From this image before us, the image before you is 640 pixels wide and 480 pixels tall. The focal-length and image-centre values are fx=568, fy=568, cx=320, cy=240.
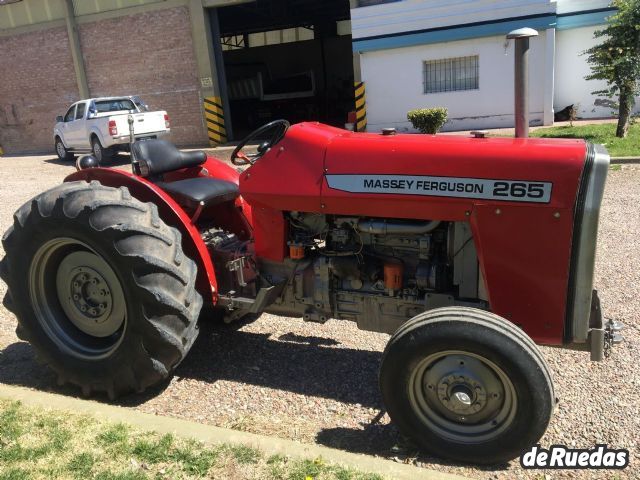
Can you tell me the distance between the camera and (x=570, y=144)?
280 cm

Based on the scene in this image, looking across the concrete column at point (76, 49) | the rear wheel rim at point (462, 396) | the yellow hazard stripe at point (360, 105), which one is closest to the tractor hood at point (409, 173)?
the rear wheel rim at point (462, 396)

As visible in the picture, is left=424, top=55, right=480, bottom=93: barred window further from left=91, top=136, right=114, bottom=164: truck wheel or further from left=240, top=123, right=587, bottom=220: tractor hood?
left=240, top=123, right=587, bottom=220: tractor hood

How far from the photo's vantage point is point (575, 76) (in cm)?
1557

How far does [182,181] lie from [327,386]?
1709mm

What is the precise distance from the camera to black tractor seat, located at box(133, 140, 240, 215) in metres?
3.74

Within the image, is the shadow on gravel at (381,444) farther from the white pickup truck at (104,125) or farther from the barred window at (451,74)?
the barred window at (451,74)

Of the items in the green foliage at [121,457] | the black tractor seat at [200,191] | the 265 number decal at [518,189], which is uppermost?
the 265 number decal at [518,189]

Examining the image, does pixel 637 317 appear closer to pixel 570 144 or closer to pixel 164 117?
pixel 570 144

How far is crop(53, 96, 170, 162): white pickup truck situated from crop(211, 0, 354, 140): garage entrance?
5593 mm

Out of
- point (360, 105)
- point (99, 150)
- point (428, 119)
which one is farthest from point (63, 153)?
point (428, 119)

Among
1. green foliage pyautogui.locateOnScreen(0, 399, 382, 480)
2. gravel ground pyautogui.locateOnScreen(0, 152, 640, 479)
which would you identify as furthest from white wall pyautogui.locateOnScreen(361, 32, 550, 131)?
green foliage pyautogui.locateOnScreen(0, 399, 382, 480)

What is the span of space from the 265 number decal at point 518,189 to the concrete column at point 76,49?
20488 mm

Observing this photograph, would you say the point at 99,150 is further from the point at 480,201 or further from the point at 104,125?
the point at 480,201

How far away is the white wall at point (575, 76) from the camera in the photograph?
→ 1530cm
